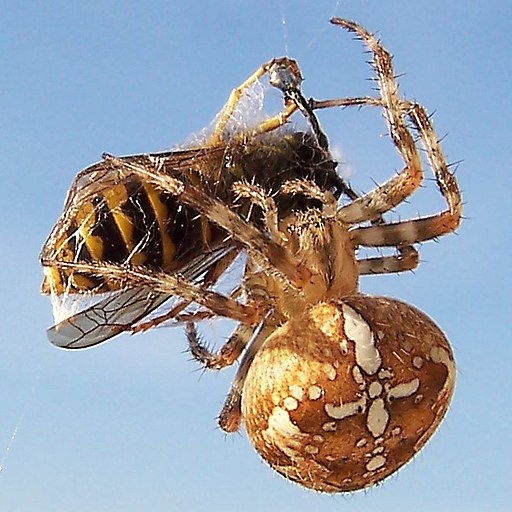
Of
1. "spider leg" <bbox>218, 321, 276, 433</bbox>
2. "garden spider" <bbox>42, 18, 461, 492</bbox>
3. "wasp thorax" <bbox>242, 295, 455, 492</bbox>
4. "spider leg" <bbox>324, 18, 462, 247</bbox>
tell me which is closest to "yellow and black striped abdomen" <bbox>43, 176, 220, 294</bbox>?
"garden spider" <bbox>42, 18, 461, 492</bbox>

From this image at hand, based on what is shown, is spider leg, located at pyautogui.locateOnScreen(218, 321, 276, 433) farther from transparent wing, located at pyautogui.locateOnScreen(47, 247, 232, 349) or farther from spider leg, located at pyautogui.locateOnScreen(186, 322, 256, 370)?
transparent wing, located at pyautogui.locateOnScreen(47, 247, 232, 349)

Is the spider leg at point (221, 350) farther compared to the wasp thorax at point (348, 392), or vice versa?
the spider leg at point (221, 350)

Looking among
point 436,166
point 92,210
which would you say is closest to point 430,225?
point 436,166

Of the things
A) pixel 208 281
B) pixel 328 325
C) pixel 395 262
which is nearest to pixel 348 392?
pixel 328 325

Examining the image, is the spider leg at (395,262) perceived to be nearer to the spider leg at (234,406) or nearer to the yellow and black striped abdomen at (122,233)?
the spider leg at (234,406)

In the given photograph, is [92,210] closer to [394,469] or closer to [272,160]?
[272,160]

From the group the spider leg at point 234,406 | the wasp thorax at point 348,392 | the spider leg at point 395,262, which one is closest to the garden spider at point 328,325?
the wasp thorax at point 348,392

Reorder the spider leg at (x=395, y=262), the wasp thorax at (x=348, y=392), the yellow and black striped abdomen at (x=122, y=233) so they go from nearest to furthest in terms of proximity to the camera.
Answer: the wasp thorax at (x=348, y=392)
the yellow and black striped abdomen at (x=122, y=233)
the spider leg at (x=395, y=262)

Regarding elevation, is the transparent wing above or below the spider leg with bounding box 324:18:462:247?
below

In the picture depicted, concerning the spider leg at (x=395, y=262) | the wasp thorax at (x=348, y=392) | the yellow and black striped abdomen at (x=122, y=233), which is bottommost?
the wasp thorax at (x=348, y=392)
